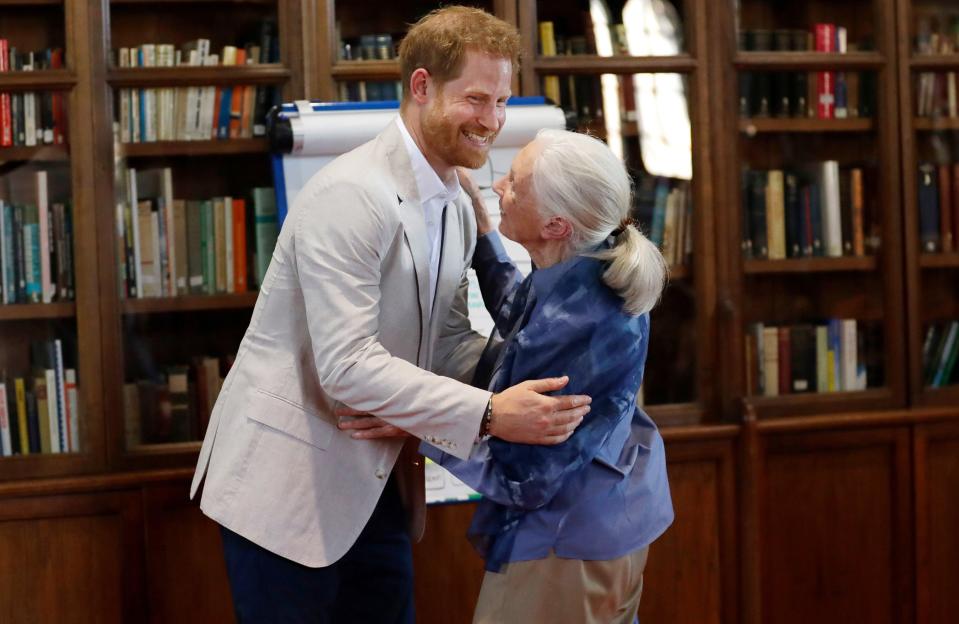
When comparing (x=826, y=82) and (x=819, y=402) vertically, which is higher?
(x=826, y=82)

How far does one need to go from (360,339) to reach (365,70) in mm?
1389

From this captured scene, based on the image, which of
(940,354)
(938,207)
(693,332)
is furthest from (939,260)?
(693,332)

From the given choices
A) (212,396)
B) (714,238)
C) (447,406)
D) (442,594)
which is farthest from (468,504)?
(447,406)

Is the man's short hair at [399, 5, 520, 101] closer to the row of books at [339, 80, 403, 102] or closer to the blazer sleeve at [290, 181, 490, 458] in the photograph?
the blazer sleeve at [290, 181, 490, 458]

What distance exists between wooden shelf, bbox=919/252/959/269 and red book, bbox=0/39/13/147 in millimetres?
2708

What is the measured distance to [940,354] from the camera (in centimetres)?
369

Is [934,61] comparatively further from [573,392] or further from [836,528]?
[573,392]

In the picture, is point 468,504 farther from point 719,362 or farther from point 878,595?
point 878,595

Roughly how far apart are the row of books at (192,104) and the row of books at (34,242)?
0.27 metres

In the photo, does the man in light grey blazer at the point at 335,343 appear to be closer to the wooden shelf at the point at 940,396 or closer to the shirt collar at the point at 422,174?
the shirt collar at the point at 422,174

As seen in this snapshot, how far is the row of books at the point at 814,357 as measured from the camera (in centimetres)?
360

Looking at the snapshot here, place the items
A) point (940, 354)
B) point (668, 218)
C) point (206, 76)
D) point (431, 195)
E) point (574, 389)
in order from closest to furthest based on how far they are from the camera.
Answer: point (574, 389), point (431, 195), point (206, 76), point (668, 218), point (940, 354)

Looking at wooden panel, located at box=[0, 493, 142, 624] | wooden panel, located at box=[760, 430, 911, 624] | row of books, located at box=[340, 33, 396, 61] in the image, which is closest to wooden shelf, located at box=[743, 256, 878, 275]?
wooden panel, located at box=[760, 430, 911, 624]

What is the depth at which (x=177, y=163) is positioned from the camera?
10.5 feet
